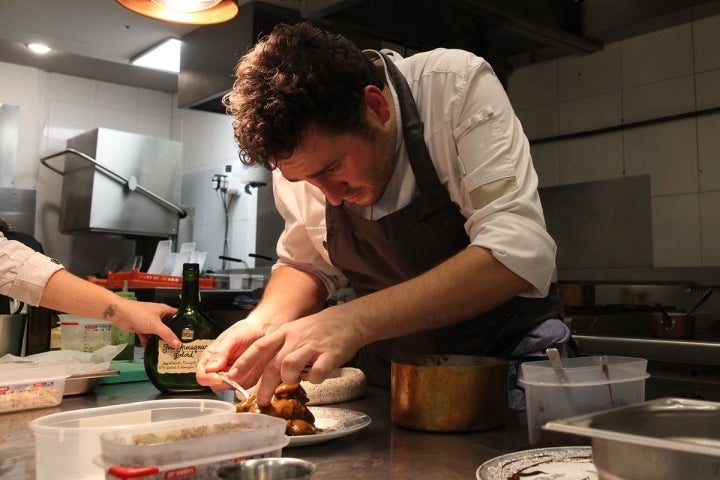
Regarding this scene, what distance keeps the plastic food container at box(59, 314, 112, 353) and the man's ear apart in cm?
86

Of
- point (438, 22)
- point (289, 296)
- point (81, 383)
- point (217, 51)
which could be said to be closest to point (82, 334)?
point (81, 383)

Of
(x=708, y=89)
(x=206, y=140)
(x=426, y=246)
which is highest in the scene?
(x=206, y=140)

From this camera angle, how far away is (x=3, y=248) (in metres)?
1.57

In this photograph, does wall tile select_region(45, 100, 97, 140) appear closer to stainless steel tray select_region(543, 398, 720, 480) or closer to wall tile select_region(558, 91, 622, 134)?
wall tile select_region(558, 91, 622, 134)

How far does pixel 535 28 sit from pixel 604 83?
949 millimetres

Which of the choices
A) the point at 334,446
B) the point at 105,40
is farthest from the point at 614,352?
the point at 105,40

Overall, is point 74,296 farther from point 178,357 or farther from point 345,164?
point 345,164

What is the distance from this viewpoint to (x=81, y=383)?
1.29 meters

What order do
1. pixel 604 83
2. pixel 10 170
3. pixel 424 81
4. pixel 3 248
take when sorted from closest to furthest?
pixel 424 81 → pixel 3 248 → pixel 604 83 → pixel 10 170

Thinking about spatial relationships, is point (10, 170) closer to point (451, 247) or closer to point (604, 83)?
point (604, 83)

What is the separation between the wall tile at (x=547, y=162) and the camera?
3.15 metres

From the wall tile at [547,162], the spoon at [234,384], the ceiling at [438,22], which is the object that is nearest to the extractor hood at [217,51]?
the ceiling at [438,22]

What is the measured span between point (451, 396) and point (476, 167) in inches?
16.3

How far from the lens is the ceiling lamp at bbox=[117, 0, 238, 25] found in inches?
63.5
